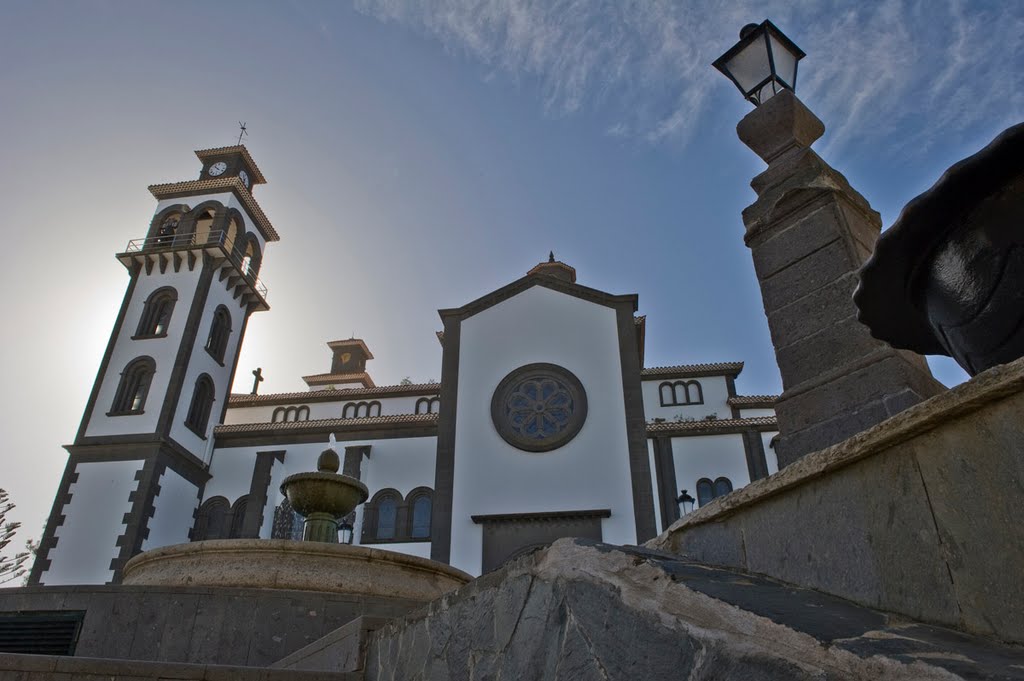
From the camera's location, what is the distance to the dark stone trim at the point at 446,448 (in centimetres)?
1694

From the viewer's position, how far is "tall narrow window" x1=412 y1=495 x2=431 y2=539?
19.7m

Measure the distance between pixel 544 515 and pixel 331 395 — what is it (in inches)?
618

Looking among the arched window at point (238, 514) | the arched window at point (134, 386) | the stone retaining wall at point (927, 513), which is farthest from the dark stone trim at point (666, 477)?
the stone retaining wall at point (927, 513)

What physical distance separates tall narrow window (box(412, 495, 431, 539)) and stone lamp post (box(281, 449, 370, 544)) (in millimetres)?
12219

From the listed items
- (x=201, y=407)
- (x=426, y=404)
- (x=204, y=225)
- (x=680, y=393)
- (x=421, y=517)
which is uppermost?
(x=204, y=225)

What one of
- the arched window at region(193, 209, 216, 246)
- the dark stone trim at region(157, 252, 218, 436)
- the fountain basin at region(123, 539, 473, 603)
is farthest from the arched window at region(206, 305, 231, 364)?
the fountain basin at region(123, 539, 473, 603)

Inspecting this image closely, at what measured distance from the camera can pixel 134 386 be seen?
76.2 ft

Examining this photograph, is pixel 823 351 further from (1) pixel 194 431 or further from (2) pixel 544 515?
(1) pixel 194 431

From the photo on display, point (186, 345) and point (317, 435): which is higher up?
point (186, 345)

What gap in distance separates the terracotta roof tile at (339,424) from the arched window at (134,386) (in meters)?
2.56

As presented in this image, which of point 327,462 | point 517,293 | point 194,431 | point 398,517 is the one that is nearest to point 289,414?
point 194,431

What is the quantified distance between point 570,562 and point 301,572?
4048 mm

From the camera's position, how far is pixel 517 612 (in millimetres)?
2215

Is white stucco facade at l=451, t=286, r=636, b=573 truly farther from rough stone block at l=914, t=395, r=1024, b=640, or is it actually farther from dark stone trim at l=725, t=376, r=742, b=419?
rough stone block at l=914, t=395, r=1024, b=640
